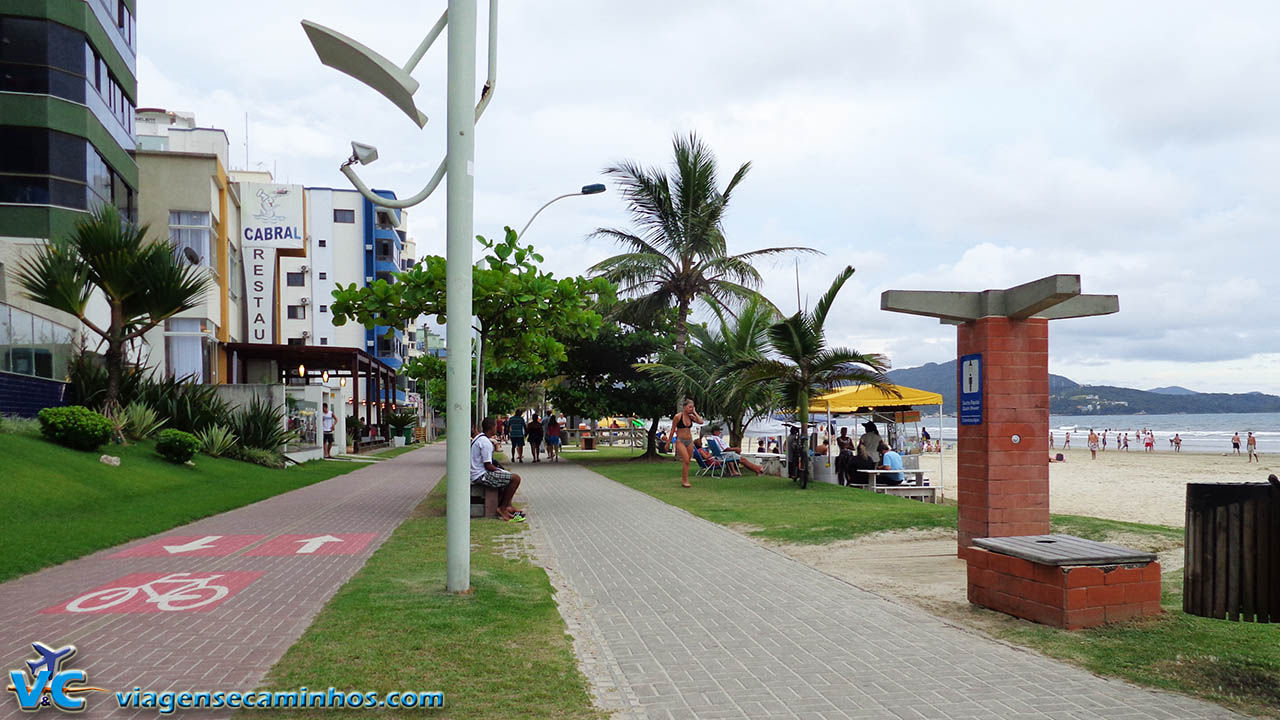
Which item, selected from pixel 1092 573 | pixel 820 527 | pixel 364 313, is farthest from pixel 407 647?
pixel 364 313

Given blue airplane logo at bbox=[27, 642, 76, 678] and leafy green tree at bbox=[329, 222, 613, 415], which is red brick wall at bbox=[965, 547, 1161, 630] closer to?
blue airplane logo at bbox=[27, 642, 76, 678]

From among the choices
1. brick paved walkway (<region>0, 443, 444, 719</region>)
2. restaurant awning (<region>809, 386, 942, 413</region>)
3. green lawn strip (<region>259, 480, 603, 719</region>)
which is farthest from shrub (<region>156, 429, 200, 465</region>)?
restaurant awning (<region>809, 386, 942, 413</region>)

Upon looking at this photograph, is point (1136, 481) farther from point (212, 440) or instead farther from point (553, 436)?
point (212, 440)

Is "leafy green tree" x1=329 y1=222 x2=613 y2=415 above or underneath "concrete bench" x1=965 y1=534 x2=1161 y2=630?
above

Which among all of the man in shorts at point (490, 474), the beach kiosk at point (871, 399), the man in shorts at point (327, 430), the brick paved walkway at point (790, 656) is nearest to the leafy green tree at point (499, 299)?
the man in shorts at point (490, 474)

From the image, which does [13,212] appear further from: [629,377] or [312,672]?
[312,672]

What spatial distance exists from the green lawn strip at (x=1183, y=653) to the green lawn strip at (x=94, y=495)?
8185 millimetres

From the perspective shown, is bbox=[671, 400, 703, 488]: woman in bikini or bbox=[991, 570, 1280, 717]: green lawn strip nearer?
bbox=[991, 570, 1280, 717]: green lawn strip

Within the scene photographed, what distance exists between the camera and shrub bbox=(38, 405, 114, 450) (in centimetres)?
1612

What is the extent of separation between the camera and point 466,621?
239 inches

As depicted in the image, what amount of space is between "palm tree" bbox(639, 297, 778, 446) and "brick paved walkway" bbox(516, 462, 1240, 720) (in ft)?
47.9

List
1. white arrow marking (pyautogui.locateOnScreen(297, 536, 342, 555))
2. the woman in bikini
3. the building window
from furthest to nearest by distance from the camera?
the building window → the woman in bikini → white arrow marking (pyautogui.locateOnScreen(297, 536, 342, 555))

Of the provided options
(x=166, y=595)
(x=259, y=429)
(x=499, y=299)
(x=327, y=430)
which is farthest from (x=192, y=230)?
(x=166, y=595)

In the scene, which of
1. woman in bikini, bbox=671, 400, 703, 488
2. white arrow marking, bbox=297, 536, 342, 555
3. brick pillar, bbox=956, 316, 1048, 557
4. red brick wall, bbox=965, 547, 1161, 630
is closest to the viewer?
red brick wall, bbox=965, 547, 1161, 630
